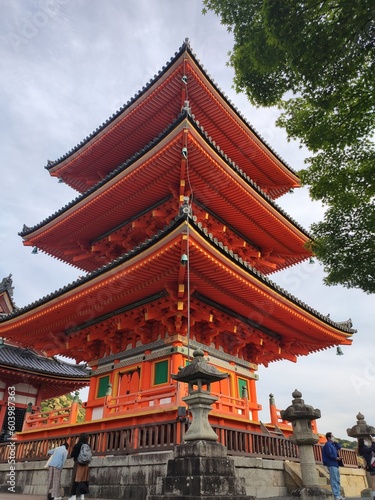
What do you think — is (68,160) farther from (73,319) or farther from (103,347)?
(103,347)

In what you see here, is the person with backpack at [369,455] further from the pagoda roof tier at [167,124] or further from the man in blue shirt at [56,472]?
the pagoda roof tier at [167,124]

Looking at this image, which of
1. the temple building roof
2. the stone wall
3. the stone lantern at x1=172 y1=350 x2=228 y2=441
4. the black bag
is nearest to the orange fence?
the stone wall

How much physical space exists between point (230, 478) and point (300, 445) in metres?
3.01

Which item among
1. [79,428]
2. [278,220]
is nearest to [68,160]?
[278,220]

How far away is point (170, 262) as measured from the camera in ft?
34.2

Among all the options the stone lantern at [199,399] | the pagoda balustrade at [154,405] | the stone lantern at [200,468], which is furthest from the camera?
→ the pagoda balustrade at [154,405]

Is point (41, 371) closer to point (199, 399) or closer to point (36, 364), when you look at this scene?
point (36, 364)

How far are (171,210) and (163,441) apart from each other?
7730mm

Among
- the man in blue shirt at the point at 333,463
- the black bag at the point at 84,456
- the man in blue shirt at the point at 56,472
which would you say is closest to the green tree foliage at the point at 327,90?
the man in blue shirt at the point at 333,463

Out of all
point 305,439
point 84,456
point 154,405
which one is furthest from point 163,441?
point 305,439

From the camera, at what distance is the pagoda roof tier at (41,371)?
58.9 feet

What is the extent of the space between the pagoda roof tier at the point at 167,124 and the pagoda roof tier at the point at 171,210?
2383 millimetres

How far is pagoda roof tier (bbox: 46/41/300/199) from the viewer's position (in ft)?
47.6

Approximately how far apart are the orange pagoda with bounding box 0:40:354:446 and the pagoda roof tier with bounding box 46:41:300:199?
5 centimetres
